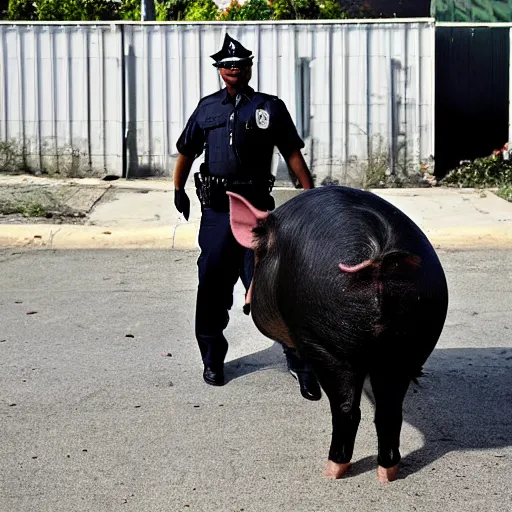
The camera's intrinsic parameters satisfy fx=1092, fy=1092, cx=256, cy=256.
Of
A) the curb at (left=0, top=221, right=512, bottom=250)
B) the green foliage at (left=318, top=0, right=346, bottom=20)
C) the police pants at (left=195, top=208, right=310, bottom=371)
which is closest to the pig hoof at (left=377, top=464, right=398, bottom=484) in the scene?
the police pants at (left=195, top=208, right=310, bottom=371)

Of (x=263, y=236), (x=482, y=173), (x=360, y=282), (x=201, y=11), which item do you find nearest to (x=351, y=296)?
(x=360, y=282)

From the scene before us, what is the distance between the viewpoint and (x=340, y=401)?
4391 millimetres

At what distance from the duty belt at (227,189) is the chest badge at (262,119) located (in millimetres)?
295

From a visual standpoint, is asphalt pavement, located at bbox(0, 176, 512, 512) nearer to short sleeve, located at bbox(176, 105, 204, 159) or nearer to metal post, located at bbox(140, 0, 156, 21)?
short sleeve, located at bbox(176, 105, 204, 159)

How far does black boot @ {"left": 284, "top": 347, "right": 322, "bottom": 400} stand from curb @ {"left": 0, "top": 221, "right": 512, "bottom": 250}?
4.06 m

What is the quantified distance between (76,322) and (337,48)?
619 centimetres

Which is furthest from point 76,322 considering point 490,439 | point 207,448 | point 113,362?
point 490,439

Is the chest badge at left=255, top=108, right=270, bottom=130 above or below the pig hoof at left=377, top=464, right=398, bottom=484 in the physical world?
above

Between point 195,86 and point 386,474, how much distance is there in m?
8.68

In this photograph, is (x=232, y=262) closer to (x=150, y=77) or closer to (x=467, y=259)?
(x=467, y=259)

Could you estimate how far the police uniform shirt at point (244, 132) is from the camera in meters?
5.68

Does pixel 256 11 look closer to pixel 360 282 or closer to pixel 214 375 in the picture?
pixel 214 375

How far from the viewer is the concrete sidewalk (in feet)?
32.6

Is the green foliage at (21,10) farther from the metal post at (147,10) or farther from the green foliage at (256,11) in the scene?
the green foliage at (256,11)
